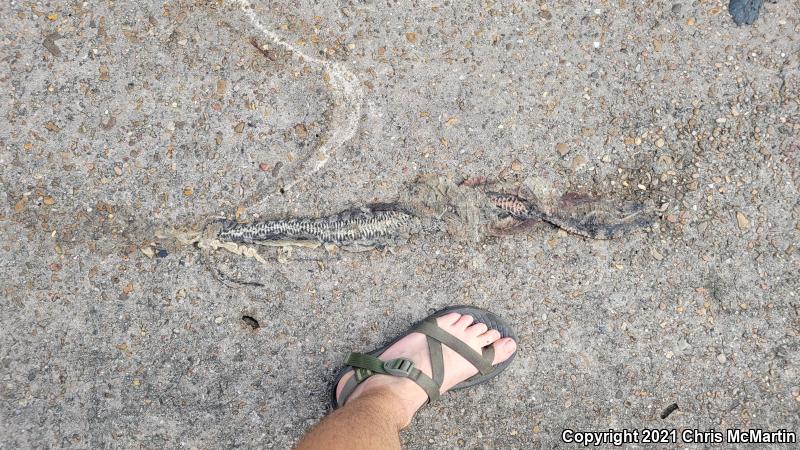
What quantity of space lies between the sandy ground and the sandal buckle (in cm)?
13

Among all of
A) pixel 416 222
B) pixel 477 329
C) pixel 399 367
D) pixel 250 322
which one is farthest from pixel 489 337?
pixel 250 322

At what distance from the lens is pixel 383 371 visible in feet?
6.26

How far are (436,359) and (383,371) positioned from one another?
198mm

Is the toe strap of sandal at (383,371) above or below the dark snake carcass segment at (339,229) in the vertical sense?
below

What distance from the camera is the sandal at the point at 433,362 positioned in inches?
75.5

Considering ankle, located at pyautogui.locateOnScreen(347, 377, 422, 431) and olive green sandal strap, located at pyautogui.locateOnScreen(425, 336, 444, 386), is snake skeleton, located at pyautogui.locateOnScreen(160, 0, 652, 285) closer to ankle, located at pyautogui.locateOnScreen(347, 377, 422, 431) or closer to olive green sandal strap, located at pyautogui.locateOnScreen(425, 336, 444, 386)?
olive green sandal strap, located at pyautogui.locateOnScreen(425, 336, 444, 386)

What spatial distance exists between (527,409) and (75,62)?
80.6 inches

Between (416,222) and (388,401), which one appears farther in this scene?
(416,222)

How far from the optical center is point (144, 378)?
1.97 m

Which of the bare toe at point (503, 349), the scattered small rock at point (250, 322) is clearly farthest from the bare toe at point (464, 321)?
the scattered small rock at point (250, 322)

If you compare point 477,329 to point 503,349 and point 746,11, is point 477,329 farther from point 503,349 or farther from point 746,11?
point 746,11

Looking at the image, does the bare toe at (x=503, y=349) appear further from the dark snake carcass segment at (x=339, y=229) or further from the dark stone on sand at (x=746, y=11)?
the dark stone on sand at (x=746, y=11)

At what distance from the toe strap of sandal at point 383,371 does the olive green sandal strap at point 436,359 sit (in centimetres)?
2

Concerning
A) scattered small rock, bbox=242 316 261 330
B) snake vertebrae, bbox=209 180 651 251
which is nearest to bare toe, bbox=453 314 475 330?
snake vertebrae, bbox=209 180 651 251
